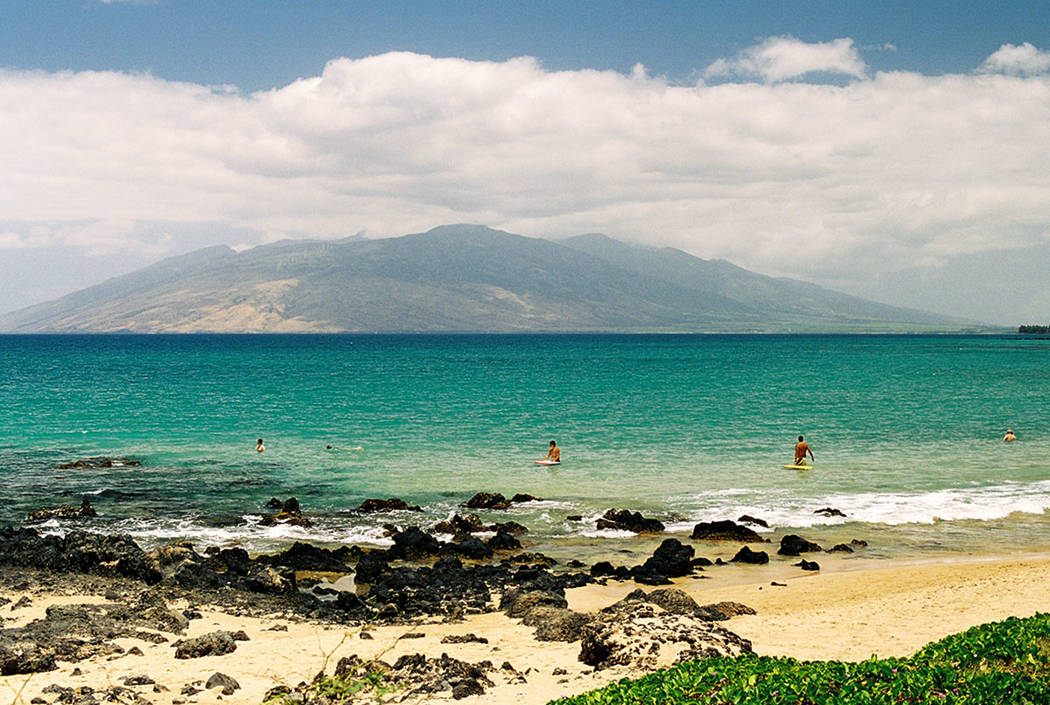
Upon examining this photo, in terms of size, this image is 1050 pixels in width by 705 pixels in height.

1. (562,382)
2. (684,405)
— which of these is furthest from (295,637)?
(562,382)

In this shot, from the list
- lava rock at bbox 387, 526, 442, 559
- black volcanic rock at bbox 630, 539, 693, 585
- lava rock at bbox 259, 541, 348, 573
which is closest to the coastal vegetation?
black volcanic rock at bbox 630, 539, 693, 585

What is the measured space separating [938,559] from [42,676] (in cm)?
2222

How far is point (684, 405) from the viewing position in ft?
219

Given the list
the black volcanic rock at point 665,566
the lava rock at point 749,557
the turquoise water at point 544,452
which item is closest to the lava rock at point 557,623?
the black volcanic rock at point 665,566

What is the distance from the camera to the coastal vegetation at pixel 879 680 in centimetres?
876

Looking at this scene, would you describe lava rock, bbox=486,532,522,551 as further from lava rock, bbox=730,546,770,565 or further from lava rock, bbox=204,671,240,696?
lava rock, bbox=204,671,240,696

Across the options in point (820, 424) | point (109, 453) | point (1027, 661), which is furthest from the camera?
point (820, 424)

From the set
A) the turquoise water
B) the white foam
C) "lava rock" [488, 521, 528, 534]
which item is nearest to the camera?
"lava rock" [488, 521, 528, 534]

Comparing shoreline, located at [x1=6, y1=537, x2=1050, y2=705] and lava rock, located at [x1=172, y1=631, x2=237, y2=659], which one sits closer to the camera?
shoreline, located at [x1=6, y1=537, x2=1050, y2=705]

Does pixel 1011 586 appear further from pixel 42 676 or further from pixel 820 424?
pixel 820 424

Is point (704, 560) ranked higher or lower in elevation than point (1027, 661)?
lower

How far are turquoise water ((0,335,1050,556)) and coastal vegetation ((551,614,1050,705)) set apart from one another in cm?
1474

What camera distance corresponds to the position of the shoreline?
43.2 feet

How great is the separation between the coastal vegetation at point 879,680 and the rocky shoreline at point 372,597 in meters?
3.37
